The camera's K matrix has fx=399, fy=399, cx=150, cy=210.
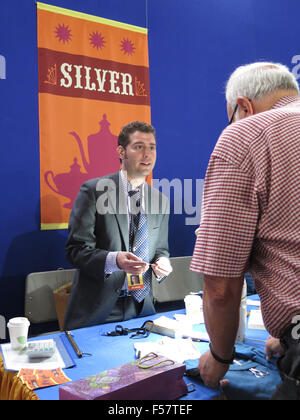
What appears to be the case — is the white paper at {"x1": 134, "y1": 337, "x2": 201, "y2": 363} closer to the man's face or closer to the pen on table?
the pen on table

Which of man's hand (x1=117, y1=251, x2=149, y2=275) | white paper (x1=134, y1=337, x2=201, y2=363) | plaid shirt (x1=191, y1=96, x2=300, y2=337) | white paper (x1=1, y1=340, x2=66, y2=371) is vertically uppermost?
plaid shirt (x1=191, y1=96, x2=300, y2=337)

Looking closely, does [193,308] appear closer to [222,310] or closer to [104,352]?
[104,352]

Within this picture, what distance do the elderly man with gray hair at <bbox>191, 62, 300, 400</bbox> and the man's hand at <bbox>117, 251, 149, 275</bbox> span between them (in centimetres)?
108

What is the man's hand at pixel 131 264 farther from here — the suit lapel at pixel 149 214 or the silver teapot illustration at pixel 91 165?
the silver teapot illustration at pixel 91 165

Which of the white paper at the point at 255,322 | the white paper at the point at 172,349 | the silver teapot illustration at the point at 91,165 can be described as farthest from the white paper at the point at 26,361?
the silver teapot illustration at the point at 91,165

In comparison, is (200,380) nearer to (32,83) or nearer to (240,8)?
(32,83)

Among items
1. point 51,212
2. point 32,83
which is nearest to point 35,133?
point 32,83

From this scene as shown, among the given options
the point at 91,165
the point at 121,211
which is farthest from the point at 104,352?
the point at 91,165

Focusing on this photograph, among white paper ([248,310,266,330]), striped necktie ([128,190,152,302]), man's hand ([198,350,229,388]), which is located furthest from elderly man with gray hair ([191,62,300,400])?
striped necktie ([128,190,152,302])

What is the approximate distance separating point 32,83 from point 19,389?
244 centimetres

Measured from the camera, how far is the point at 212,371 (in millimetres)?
1241

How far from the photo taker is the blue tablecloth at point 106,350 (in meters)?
1.33

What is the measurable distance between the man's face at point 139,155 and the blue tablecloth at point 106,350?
39.7 inches

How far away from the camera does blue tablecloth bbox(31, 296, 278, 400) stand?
4.36ft
